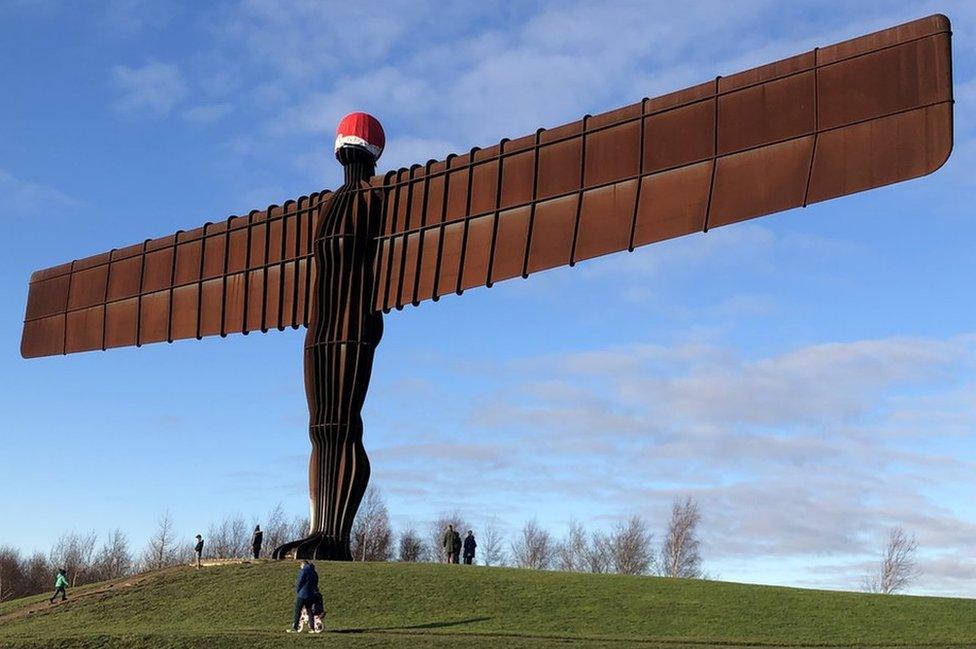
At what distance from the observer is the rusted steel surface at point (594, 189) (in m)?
17.9

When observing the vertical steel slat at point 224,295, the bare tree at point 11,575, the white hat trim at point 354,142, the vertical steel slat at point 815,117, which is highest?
the white hat trim at point 354,142

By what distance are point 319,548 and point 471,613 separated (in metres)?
4.45

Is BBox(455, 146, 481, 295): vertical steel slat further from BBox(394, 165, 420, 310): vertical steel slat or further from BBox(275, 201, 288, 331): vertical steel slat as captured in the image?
BBox(275, 201, 288, 331): vertical steel slat

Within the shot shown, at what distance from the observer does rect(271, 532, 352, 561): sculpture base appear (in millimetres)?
23109

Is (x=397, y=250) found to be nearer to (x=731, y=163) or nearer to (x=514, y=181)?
(x=514, y=181)

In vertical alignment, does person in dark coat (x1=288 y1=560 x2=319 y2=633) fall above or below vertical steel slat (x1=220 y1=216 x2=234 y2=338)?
below

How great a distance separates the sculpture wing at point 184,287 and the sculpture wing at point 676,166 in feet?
8.88

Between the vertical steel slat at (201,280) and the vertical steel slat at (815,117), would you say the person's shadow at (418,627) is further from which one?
the vertical steel slat at (201,280)

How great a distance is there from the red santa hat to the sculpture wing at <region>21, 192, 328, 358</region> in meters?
1.41

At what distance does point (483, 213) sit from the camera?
22.9m

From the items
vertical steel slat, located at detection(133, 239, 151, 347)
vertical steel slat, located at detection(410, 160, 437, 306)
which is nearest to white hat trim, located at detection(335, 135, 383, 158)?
vertical steel slat, located at detection(410, 160, 437, 306)

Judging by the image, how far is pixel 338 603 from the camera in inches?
806

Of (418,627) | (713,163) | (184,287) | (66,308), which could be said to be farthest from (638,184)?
(66,308)

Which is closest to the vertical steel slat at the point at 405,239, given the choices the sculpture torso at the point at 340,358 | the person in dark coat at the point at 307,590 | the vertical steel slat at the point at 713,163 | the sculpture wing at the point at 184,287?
the sculpture torso at the point at 340,358
